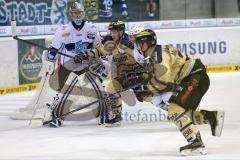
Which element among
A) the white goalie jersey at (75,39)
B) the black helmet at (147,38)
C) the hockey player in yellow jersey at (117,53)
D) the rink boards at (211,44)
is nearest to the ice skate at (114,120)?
the hockey player in yellow jersey at (117,53)

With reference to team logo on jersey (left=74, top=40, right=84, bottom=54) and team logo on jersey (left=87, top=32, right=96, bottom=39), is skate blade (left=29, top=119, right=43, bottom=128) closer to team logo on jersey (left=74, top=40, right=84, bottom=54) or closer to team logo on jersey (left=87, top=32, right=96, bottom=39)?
team logo on jersey (left=74, top=40, right=84, bottom=54)

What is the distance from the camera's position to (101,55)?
292 inches

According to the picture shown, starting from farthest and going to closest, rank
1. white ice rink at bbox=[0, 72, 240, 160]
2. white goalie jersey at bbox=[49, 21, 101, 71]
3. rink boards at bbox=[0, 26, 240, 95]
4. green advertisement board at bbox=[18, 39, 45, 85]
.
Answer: rink boards at bbox=[0, 26, 240, 95], green advertisement board at bbox=[18, 39, 45, 85], white goalie jersey at bbox=[49, 21, 101, 71], white ice rink at bbox=[0, 72, 240, 160]

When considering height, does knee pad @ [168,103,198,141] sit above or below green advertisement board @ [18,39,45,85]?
below

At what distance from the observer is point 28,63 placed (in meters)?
11.1

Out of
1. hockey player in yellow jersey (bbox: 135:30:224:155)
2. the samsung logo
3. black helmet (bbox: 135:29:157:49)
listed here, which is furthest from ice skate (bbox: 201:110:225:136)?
the samsung logo

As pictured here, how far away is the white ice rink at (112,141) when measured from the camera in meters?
5.84

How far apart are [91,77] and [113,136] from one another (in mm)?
1330

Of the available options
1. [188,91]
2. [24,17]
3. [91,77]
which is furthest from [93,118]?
[24,17]

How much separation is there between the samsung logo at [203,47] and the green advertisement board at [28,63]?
3068 mm

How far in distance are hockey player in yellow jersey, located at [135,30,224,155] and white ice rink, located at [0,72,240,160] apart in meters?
0.21

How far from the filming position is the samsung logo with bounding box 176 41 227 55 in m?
13.3

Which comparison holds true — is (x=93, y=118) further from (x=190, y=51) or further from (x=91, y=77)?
(x=190, y=51)

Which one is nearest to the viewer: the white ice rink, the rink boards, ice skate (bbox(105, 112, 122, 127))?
the white ice rink
